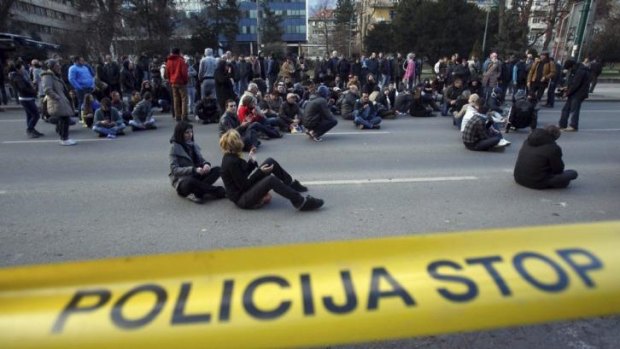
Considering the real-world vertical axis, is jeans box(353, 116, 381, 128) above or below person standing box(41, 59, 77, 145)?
below

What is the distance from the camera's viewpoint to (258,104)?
35.4 feet

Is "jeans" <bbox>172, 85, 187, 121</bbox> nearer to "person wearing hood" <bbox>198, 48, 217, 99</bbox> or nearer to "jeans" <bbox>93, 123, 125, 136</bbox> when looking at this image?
"person wearing hood" <bbox>198, 48, 217, 99</bbox>

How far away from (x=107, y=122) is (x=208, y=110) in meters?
2.64

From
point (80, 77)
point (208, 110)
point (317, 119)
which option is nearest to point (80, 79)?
point (80, 77)

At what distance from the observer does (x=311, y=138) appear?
9.23 meters

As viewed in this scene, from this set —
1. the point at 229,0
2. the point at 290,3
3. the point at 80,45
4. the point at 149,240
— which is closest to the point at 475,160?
the point at 149,240

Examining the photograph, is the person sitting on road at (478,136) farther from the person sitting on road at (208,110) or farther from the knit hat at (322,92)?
the person sitting on road at (208,110)

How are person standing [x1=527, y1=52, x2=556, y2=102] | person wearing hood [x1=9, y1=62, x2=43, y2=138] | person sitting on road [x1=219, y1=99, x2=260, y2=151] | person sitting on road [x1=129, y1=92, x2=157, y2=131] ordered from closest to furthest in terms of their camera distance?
person sitting on road [x1=219, y1=99, x2=260, y2=151], person wearing hood [x1=9, y1=62, x2=43, y2=138], person sitting on road [x1=129, y1=92, x2=157, y2=131], person standing [x1=527, y1=52, x2=556, y2=102]

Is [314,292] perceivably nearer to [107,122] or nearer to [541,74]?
[107,122]

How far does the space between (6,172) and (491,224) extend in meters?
7.47

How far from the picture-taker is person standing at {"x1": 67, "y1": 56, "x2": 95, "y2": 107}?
11.6 meters

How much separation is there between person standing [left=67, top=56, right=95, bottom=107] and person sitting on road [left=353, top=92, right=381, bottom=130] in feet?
25.7

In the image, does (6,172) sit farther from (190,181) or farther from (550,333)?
(550,333)

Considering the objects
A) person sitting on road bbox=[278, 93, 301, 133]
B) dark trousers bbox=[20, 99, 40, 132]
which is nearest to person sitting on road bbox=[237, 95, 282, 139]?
person sitting on road bbox=[278, 93, 301, 133]
